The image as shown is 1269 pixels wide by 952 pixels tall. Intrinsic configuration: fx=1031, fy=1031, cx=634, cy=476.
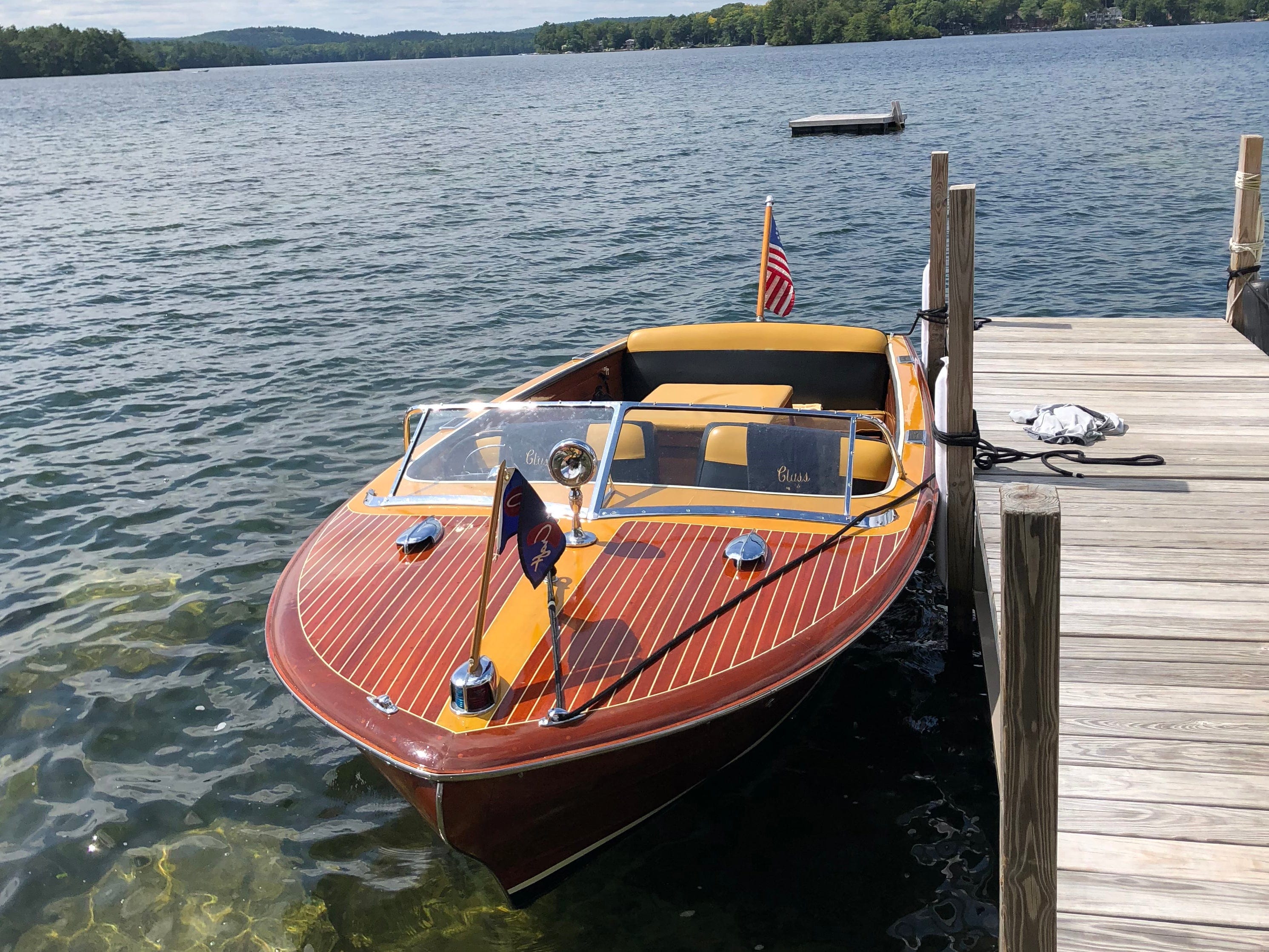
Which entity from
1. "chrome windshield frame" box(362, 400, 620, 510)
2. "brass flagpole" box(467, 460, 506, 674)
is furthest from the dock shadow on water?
"chrome windshield frame" box(362, 400, 620, 510)

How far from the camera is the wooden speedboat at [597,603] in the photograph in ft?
12.6

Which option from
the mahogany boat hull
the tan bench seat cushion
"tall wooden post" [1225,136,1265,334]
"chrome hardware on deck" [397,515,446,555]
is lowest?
the mahogany boat hull

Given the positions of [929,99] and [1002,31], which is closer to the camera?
[929,99]

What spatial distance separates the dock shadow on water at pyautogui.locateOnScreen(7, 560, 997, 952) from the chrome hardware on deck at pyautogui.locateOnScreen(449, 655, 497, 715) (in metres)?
0.97

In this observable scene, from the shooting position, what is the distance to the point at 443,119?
46.9 m

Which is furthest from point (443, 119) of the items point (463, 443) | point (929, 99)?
point (463, 443)

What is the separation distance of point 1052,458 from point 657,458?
2.50 m

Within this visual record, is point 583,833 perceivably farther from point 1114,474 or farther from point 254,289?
point 254,289

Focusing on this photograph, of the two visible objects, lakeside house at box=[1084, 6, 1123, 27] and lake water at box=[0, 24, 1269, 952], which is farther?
lakeside house at box=[1084, 6, 1123, 27]

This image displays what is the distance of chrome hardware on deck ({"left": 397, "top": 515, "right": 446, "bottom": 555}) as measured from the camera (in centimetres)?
505

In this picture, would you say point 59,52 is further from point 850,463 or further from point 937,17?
point 850,463

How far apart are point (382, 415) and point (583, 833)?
23.8ft

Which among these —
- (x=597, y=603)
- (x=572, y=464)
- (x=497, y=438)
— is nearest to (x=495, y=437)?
(x=497, y=438)

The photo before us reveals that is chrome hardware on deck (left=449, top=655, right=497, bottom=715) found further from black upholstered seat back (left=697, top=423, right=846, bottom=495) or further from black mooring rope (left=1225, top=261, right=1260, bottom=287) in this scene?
black mooring rope (left=1225, top=261, right=1260, bottom=287)
